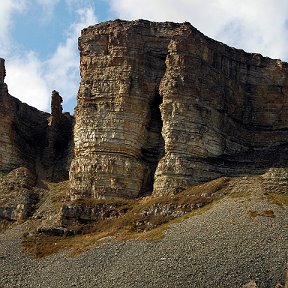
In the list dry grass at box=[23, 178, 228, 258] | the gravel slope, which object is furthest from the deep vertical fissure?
the gravel slope

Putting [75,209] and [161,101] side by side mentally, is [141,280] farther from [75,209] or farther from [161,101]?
[161,101]

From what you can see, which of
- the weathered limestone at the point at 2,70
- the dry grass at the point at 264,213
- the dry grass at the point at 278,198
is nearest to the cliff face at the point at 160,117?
the dry grass at the point at 278,198

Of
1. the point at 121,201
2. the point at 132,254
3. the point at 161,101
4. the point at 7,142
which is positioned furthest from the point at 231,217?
the point at 7,142

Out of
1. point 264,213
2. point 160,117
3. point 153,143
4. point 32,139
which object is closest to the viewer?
point 264,213

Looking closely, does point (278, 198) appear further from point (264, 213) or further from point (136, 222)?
point (136, 222)

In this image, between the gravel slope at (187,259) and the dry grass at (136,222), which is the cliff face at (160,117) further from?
the gravel slope at (187,259)

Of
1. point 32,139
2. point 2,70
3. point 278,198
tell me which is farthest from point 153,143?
point 2,70

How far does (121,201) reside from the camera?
3374 inches

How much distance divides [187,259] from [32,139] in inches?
1679

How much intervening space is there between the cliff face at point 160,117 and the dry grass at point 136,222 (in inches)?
146

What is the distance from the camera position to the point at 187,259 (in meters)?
67.5

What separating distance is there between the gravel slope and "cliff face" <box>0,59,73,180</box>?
2296cm

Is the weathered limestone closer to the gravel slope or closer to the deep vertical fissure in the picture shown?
the deep vertical fissure

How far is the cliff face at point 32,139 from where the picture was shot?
9894 centimetres
